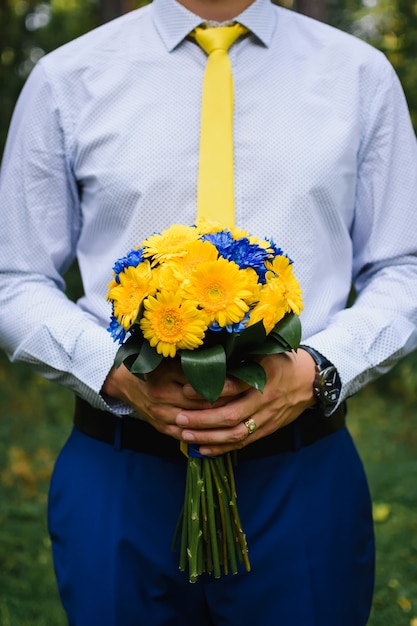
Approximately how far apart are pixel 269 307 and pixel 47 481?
4.55 m

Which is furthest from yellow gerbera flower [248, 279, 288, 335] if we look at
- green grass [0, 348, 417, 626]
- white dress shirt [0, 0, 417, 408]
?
green grass [0, 348, 417, 626]

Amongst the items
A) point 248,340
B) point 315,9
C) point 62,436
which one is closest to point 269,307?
point 248,340

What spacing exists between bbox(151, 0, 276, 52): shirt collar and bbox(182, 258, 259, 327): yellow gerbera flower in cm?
87

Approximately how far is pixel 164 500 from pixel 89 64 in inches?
47.7

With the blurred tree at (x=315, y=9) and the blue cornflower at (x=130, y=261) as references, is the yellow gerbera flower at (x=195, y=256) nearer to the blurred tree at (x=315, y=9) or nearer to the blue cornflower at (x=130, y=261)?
the blue cornflower at (x=130, y=261)

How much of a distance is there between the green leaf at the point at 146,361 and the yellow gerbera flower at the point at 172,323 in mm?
37

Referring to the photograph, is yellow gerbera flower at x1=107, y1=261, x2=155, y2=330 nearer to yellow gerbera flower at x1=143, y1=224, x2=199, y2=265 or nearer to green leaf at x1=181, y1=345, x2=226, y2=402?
yellow gerbera flower at x1=143, y1=224, x2=199, y2=265

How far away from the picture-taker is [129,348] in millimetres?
1852

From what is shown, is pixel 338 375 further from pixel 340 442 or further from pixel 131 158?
pixel 131 158

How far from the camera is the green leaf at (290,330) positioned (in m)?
1.82

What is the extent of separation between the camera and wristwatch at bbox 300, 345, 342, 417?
2.06m

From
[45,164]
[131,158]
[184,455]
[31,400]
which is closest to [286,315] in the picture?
[184,455]

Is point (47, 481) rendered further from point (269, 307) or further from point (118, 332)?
point (269, 307)

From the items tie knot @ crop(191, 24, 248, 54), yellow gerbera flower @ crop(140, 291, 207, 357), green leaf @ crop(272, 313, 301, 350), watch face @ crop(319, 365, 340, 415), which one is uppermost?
tie knot @ crop(191, 24, 248, 54)
